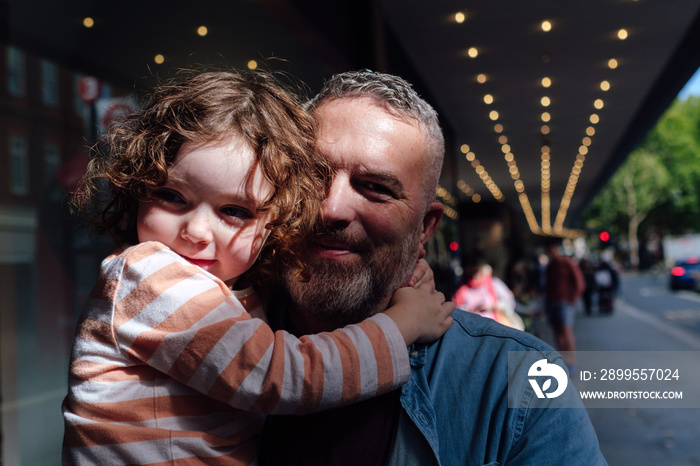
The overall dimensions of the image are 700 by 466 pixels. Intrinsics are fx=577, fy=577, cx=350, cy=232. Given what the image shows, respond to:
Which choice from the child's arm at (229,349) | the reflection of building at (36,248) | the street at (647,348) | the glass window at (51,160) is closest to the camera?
the child's arm at (229,349)

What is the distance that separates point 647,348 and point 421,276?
10853 millimetres

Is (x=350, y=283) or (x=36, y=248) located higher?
(x=350, y=283)

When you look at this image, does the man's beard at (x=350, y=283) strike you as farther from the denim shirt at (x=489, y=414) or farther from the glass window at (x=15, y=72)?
the glass window at (x=15, y=72)

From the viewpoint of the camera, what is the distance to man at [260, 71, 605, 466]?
128 cm

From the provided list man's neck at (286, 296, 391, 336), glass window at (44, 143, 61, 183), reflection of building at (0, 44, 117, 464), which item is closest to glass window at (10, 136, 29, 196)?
reflection of building at (0, 44, 117, 464)

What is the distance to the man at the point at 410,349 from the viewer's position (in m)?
1.28

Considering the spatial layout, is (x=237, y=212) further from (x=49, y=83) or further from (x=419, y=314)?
(x=49, y=83)

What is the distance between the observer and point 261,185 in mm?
1349

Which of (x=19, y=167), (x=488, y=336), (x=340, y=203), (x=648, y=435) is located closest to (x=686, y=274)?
(x=648, y=435)

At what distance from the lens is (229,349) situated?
46.8 inches

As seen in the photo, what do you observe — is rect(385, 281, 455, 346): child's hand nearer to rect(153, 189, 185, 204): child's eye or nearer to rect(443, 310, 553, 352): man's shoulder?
rect(443, 310, 553, 352): man's shoulder

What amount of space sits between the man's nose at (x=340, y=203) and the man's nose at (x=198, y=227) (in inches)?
11.2

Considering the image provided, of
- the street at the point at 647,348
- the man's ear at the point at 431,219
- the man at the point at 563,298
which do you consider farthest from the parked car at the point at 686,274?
the man's ear at the point at 431,219

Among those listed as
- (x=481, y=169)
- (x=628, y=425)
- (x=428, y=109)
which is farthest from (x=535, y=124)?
(x=428, y=109)
